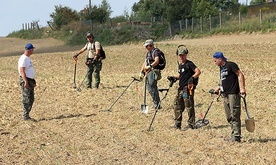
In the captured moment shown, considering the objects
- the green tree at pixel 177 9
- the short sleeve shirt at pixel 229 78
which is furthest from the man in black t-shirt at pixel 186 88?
the green tree at pixel 177 9

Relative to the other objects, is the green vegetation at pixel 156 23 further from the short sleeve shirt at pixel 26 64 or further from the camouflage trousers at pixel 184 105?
the camouflage trousers at pixel 184 105

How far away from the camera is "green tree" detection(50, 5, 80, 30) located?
63969mm

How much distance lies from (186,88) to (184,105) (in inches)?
15.0

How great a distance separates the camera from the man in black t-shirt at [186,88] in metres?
9.98

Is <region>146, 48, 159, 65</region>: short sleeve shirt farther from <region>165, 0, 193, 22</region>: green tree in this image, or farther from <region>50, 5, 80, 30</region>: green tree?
<region>50, 5, 80, 30</region>: green tree

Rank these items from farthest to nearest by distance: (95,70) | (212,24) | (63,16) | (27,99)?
(63,16), (212,24), (95,70), (27,99)

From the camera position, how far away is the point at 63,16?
64.6 meters

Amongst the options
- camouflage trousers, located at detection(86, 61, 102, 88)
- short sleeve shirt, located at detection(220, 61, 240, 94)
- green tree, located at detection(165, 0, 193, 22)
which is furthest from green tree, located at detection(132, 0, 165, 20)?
short sleeve shirt, located at detection(220, 61, 240, 94)

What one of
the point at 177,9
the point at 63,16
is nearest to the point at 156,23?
the point at 177,9

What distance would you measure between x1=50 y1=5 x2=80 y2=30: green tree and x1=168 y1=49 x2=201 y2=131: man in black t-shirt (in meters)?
54.9

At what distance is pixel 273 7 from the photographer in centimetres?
5747

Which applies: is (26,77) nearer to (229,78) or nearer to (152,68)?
(152,68)

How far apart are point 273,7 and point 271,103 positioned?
46.9m

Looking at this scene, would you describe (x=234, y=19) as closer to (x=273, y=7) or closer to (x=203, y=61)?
(x=273, y=7)
